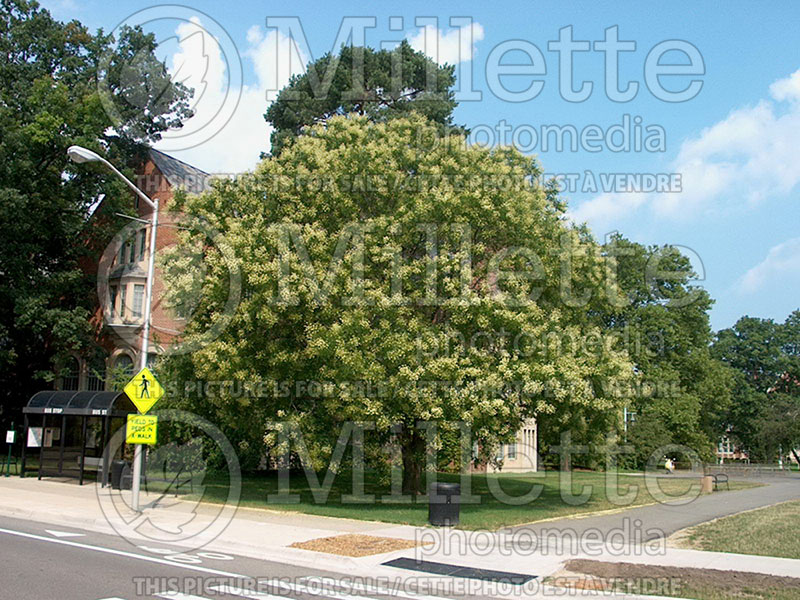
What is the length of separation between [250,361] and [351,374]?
3438 millimetres

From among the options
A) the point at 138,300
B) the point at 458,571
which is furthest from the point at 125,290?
the point at 458,571

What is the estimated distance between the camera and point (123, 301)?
148ft

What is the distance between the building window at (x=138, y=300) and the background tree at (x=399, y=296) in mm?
23760

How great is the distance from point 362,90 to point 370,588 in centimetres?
3597

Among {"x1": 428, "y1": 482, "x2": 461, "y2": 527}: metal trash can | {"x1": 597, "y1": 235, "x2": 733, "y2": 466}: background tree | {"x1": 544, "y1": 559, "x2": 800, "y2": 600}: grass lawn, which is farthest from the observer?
{"x1": 597, "y1": 235, "x2": 733, "y2": 466}: background tree

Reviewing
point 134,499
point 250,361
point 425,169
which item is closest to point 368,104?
point 425,169

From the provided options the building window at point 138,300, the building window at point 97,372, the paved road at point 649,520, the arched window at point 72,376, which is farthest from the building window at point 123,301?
the paved road at point 649,520

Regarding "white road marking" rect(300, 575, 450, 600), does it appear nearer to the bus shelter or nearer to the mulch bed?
the mulch bed

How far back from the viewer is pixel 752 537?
15.5 m

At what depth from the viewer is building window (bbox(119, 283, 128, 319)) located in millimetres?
44875

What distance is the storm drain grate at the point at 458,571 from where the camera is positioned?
35.5 ft

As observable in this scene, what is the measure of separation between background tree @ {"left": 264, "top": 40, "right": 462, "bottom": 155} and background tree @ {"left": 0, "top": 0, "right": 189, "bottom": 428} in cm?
794

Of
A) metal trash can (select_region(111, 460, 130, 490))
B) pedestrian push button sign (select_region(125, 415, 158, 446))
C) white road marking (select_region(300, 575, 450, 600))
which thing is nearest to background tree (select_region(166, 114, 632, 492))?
pedestrian push button sign (select_region(125, 415, 158, 446))

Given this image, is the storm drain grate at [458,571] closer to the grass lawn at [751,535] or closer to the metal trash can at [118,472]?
the grass lawn at [751,535]
